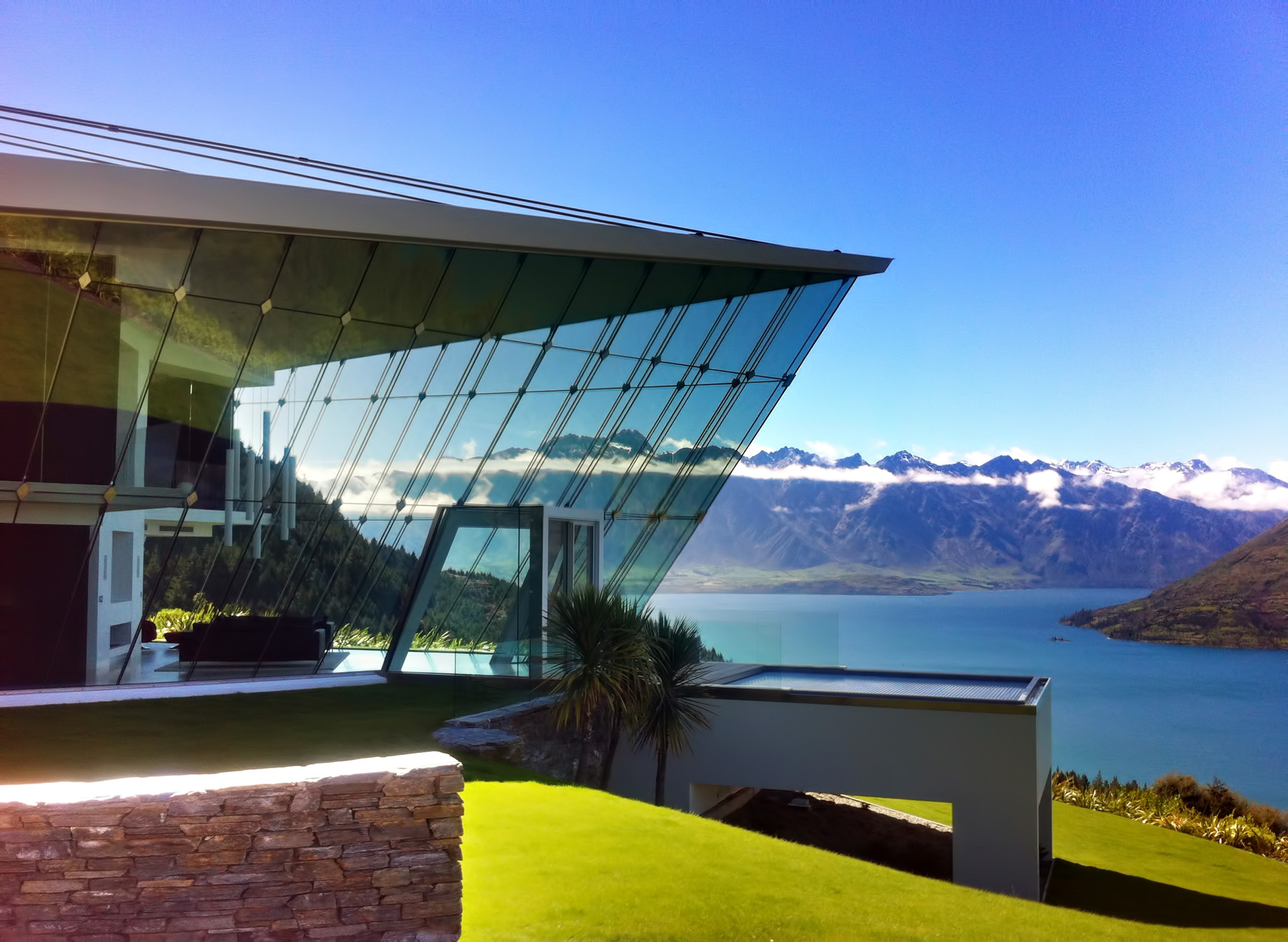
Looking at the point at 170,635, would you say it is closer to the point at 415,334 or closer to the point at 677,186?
the point at 415,334

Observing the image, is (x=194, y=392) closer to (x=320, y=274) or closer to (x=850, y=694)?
(x=320, y=274)

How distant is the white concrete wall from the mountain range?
4921 inches

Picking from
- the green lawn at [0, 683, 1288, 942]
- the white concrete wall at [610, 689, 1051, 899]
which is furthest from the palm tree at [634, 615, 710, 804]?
the green lawn at [0, 683, 1288, 942]

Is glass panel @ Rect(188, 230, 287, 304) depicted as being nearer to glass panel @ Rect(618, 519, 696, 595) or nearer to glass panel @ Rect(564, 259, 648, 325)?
glass panel @ Rect(564, 259, 648, 325)

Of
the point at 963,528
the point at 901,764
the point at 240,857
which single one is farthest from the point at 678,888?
the point at 963,528

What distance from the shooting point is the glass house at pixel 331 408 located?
13.5 metres

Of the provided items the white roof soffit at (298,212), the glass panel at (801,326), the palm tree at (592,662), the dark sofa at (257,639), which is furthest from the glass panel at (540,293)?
the dark sofa at (257,639)

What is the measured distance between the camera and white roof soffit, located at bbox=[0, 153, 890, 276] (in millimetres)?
12281

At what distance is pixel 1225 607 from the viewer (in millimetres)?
87625

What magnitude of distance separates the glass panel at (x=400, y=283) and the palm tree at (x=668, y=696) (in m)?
6.01

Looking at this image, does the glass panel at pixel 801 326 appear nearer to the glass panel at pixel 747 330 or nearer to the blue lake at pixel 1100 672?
the glass panel at pixel 747 330

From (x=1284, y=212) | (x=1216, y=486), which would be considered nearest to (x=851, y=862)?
(x=1284, y=212)

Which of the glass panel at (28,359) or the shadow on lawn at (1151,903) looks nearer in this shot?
the glass panel at (28,359)

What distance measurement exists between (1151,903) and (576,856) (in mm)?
11776
